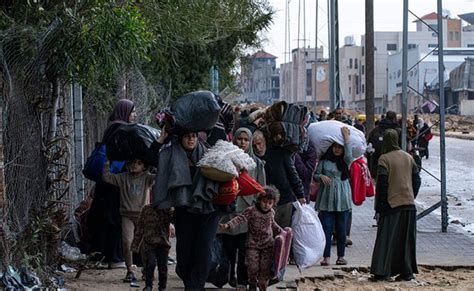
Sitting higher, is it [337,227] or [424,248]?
[337,227]

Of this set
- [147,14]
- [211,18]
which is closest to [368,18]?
[211,18]

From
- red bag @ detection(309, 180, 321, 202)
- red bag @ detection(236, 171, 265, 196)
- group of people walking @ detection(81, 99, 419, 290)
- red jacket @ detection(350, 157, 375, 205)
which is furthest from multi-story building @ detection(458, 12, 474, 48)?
red bag @ detection(236, 171, 265, 196)

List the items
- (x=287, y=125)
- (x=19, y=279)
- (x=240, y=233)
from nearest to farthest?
(x=19, y=279) → (x=240, y=233) → (x=287, y=125)

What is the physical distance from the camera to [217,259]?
34.4ft

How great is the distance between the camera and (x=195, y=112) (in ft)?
30.4

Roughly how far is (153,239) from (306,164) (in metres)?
3.50

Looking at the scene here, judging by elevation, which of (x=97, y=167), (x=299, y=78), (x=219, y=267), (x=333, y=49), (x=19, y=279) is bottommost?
(x=219, y=267)

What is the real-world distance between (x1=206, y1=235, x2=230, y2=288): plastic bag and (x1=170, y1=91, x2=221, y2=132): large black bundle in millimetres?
1605

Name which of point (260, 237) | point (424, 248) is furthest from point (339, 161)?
point (260, 237)

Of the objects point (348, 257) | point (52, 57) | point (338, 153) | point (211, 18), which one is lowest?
point (348, 257)

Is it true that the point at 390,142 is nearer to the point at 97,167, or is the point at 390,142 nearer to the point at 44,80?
the point at 97,167

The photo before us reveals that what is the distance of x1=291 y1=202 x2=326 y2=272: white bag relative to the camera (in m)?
11.5

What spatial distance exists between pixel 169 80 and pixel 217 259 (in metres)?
12.9

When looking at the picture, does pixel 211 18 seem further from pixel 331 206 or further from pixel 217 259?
pixel 217 259
